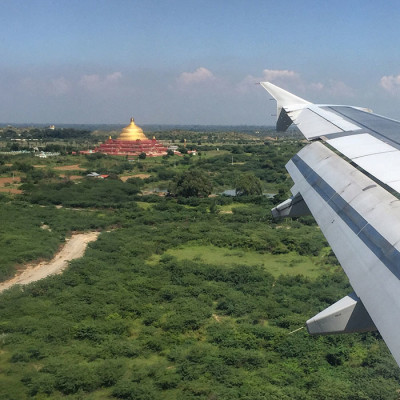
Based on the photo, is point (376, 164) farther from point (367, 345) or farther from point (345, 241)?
point (367, 345)

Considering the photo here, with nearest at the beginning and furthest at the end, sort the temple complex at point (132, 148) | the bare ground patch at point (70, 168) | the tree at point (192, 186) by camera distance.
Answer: the tree at point (192, 186)
the bare ground patch at point (70, 168)
the temple complex at point (132, 148)

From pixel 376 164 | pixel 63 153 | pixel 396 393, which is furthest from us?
pixel 63 153

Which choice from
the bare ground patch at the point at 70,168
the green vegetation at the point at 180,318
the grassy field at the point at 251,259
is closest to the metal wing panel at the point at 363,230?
the green vegetation at the point at 180,318

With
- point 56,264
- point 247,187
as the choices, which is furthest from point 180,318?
point 247,187

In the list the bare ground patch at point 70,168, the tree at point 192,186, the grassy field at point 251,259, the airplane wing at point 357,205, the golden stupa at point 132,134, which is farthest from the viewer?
the golden stupa at point 132,134

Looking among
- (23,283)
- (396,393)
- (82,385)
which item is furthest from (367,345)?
(23,283)

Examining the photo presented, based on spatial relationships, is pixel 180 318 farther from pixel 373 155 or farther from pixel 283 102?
pixel 373 155

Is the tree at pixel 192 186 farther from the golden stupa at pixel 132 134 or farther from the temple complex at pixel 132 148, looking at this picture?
the golden stupa at pixel 132 134
